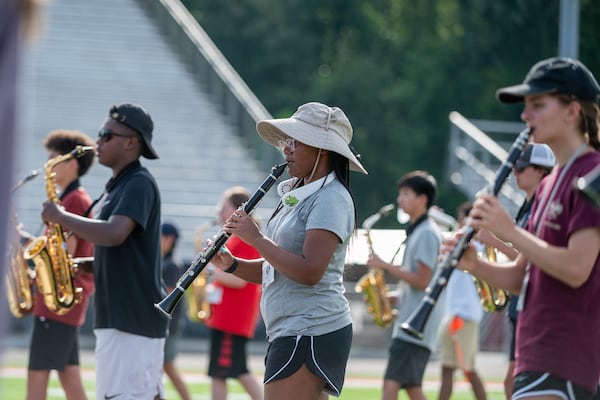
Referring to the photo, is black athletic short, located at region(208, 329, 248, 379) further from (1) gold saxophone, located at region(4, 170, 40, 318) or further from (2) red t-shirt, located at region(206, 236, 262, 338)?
(1) gold saxophone, located at region(4, 170, 40, 318)

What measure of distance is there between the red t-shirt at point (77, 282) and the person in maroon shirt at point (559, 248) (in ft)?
12.8

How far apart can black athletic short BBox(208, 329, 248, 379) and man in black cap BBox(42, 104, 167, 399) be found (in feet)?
8.77

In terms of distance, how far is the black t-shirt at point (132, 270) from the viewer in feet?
22.2

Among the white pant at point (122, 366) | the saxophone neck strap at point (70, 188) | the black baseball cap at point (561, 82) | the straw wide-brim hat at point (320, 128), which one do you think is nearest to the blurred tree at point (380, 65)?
the saxophone neck strap at point (70, 188)

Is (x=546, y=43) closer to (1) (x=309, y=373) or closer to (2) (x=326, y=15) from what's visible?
(1) (x=309, y=373)

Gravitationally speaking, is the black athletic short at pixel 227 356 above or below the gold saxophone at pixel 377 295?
below

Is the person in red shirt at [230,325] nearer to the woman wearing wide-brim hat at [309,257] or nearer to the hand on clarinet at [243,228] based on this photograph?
the woman wearing wide-brim hat at [309,257]

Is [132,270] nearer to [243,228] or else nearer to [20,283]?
[243,228]

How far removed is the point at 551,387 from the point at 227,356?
5.42m

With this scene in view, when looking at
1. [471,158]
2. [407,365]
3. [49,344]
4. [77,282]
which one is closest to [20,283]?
[77,282]

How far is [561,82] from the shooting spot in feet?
15.2

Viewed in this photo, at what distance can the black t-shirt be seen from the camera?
6762mm

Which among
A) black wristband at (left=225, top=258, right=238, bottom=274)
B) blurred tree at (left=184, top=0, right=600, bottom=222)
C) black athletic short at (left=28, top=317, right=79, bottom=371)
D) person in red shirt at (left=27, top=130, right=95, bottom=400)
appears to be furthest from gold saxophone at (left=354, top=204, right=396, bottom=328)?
blurred tree at (left=184, top=0, right=600, bottom=222)

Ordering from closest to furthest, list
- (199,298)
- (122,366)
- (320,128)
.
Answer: (320,128) → (122,366) → (199,298)
